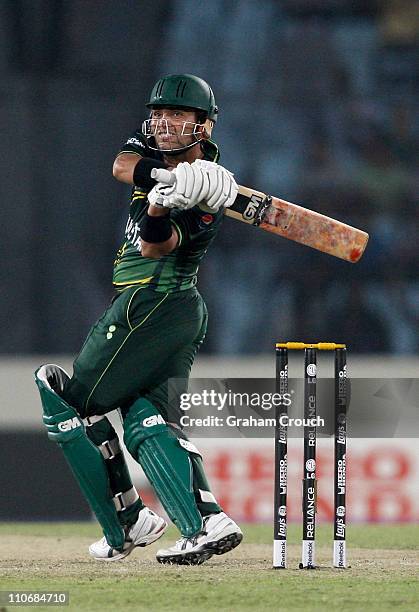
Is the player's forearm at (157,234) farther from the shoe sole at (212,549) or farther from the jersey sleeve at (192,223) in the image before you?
the shoe sole at (212,549)

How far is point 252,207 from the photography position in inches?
141

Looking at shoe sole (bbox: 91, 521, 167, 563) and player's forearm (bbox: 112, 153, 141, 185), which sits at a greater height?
player's forearm (bbox: 112, 153, 141, 185)

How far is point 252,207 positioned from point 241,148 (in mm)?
3723

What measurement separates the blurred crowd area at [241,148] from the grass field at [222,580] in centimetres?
264

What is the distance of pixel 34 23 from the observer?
23.8ft

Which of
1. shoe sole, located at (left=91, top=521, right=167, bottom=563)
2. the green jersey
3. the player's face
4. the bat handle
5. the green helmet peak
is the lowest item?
shoe sole, located at (left=91, top=521, right=167, bottom=563)

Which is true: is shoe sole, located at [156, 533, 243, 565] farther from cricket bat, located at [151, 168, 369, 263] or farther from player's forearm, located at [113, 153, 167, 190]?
player's forearm, located at [113, 153, 167, 190]

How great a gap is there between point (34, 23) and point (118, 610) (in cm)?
507

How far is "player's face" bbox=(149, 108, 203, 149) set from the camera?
11.8ft

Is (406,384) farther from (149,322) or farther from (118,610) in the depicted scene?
(118,610)

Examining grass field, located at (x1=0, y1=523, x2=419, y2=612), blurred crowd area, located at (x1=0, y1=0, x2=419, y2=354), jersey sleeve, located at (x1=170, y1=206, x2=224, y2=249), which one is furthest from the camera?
blurred crowd area, located at (x1=0, y1=0, x2=419, y2=354)

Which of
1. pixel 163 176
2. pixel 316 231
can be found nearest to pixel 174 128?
pixel 163 176

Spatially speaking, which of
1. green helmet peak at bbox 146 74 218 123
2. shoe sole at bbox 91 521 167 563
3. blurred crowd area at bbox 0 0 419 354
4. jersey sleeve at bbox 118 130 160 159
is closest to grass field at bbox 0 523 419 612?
shoe sole at bbox 91 521 167 563

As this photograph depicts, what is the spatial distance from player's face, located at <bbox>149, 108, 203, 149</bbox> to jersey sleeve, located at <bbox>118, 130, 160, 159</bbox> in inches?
1.2
